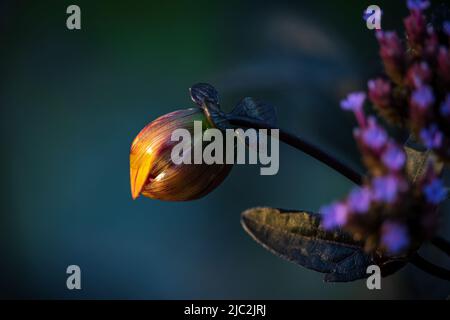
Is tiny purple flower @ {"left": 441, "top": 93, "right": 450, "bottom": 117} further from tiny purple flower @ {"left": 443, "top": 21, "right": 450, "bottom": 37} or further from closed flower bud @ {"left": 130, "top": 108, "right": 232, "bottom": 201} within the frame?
closed flower bud @ {"left": 130, "top": 108, "right": 232, "bottom": 201}

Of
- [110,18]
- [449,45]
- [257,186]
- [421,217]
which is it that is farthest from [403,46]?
[110,18]

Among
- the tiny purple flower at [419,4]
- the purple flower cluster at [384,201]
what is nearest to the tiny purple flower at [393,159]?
the purple flower cluster at [384,201]

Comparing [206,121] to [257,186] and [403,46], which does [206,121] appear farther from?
[257,186]

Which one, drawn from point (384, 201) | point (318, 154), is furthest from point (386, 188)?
point (318, 154)

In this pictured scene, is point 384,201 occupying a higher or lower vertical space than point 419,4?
lower

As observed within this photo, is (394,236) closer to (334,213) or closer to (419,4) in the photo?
(334,213)

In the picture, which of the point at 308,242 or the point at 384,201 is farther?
the point at 308,242
